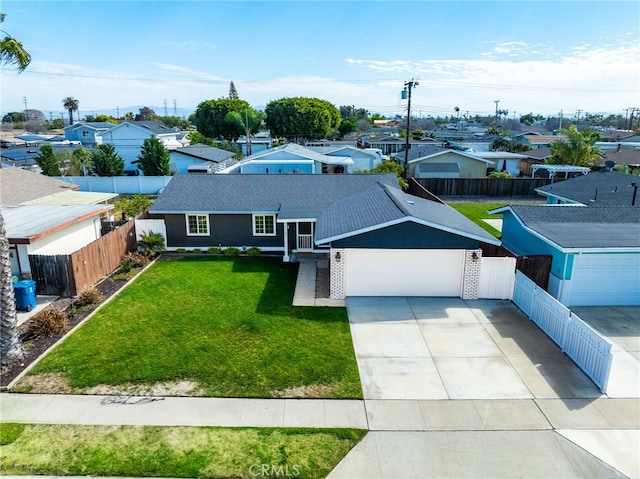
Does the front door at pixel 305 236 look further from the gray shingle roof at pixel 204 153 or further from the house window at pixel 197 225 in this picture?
the gray shingle roof at pixel 204 153

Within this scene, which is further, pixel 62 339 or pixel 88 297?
pixel 88 297

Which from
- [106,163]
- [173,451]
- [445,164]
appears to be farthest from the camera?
[445,164]

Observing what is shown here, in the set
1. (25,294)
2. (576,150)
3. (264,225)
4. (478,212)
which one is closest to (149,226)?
(264,225)

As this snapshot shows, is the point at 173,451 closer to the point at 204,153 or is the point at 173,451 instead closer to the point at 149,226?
the point at 149,226

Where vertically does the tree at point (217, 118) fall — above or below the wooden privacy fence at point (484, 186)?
above

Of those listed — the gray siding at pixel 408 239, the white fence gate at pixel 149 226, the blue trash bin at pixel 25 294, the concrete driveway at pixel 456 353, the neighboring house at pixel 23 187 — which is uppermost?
the neighboring house at pixel 23 187

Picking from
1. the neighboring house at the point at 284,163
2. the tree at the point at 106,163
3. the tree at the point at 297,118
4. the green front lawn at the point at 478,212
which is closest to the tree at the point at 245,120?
the tree at the point at 297,118
